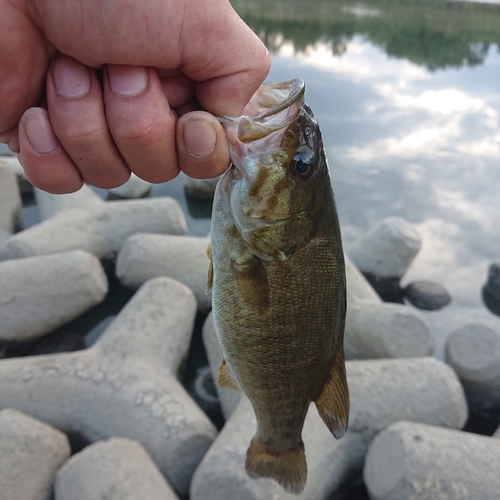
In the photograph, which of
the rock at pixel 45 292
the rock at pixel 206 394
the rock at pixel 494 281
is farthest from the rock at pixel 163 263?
the rock at pixel 494 281

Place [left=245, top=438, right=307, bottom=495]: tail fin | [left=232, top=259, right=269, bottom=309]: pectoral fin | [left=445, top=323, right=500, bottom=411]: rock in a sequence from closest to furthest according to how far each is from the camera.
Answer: [left=232, top=259, right=269, bottom=309]: pectoral fin
[left=245, top=438, right=307, bottom=495]: tail fin
[left=445, top=323, right=500, bottom=411]: rock

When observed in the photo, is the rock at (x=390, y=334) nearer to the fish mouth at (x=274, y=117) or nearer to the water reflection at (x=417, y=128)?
the water reflection at (x=417, y=128)

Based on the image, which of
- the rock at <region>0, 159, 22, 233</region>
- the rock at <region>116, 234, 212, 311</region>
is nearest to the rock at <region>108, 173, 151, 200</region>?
the rock at <region>0, 159, 22, 233</region>

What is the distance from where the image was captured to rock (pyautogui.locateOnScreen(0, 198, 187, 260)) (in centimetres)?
312

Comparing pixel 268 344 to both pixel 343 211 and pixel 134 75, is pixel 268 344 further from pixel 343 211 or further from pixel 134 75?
pixel 343 211

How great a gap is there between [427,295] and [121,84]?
10.6ft

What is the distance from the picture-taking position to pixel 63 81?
0.94m

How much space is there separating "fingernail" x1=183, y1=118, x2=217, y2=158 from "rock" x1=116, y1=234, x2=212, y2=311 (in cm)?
207

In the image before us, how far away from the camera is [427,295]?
357 centimetres

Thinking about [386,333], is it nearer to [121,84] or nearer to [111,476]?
[111,476]

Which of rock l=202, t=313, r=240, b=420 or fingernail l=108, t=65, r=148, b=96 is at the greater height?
fingernail l=108, t=65, r=148, b=96

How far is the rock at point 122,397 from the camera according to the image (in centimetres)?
204

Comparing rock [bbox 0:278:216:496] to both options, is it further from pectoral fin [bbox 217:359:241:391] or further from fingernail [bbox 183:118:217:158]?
fingernail [bbox 183:118:217:158]

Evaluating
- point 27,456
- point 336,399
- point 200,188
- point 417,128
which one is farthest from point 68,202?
point 417,128
